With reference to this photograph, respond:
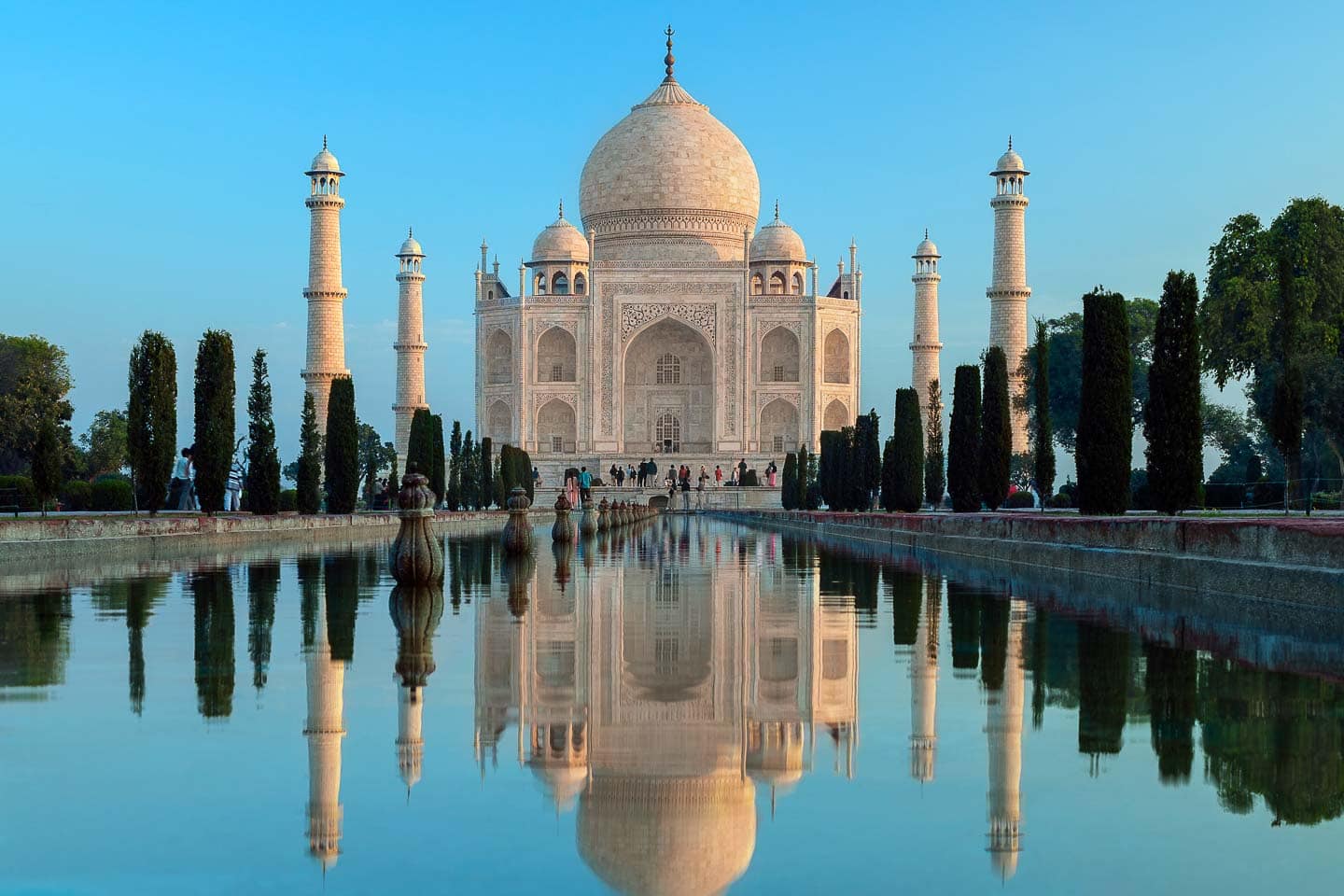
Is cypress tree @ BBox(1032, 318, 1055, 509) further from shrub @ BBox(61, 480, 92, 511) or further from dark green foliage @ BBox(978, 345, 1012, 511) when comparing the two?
shrub @ BBox(61, 480, 92, 511)

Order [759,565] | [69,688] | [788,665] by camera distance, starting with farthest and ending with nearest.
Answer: [759,565], [788,665], [69,688]

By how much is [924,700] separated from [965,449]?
16.7 metres

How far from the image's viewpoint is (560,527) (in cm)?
1505

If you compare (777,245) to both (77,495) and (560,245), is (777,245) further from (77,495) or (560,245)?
(77,495)

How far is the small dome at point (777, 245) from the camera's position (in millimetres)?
52844

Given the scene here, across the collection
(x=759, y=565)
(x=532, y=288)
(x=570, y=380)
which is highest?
(x=532, y=288)

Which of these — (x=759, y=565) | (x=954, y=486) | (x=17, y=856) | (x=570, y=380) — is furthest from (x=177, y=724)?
(x=570, y=380)

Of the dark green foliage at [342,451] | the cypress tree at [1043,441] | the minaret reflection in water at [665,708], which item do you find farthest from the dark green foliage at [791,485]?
the minaret reflection in water at [665,708]

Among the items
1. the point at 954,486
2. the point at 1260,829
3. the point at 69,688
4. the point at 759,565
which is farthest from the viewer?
the point at 954,486

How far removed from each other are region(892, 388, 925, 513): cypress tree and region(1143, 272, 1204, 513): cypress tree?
1146cm

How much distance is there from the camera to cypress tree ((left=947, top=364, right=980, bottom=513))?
2038 cm

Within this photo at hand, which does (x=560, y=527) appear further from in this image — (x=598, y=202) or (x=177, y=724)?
(x=598, y=202)

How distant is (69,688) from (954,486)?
672 inches

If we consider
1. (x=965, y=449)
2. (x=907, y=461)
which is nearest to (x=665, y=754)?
(x=965, y=449)
